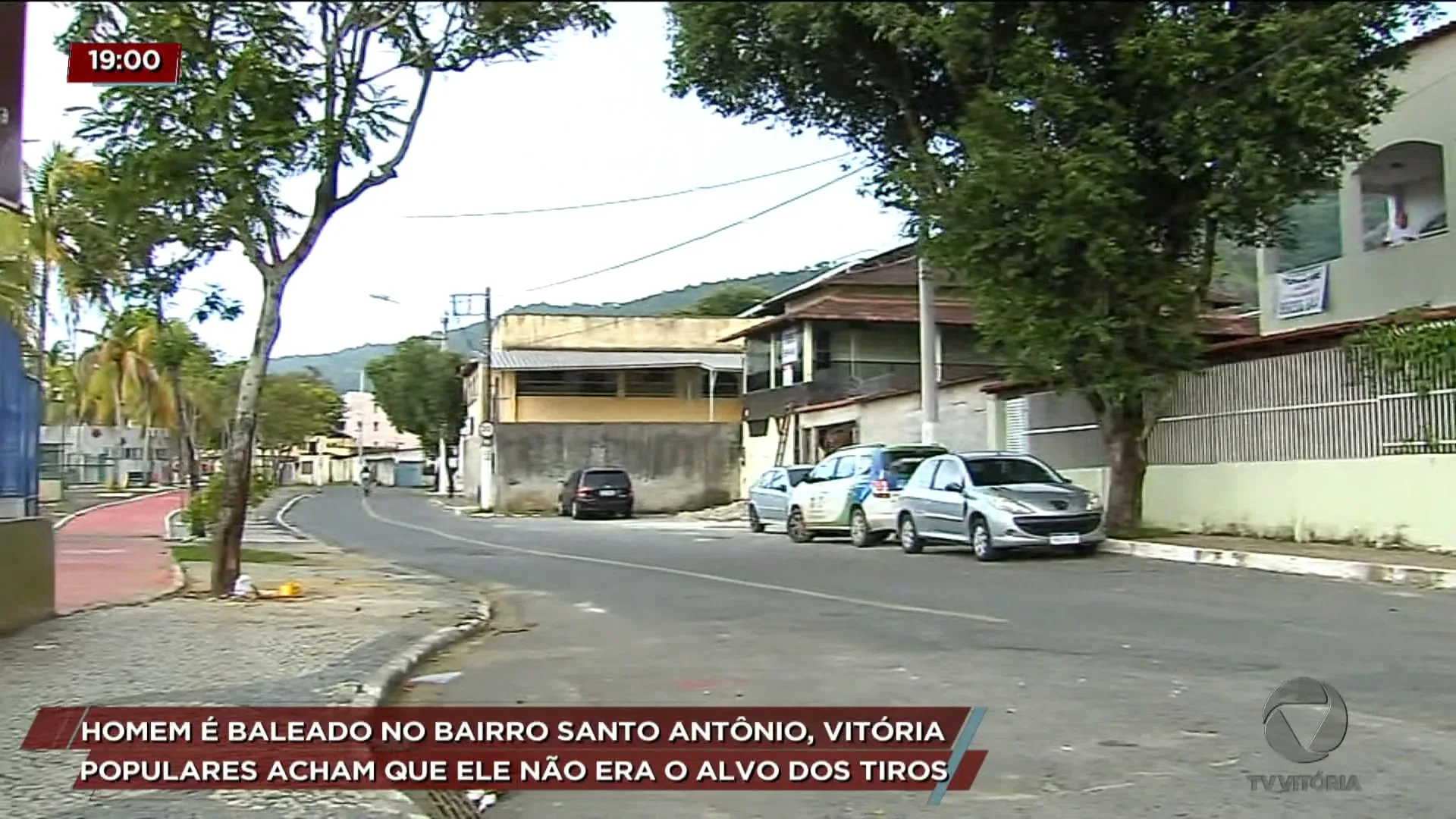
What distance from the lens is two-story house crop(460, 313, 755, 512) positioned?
5062cm

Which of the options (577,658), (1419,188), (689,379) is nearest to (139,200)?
(577,658)

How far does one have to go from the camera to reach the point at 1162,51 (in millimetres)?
19609

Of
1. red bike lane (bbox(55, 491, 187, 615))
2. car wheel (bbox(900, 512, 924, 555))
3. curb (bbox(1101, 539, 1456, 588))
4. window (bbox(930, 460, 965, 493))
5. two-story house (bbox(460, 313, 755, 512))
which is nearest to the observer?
curb (bbox(1101, 539, 1456, 588))

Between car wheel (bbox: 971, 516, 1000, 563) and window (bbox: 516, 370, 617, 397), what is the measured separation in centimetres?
3899

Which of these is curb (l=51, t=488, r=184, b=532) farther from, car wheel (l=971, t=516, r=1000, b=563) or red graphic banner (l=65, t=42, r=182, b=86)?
car wheel (l=971, t=516, r=1000, b=563)

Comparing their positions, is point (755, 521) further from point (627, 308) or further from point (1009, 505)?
point (627, 308)

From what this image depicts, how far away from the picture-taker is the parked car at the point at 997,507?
20.0 m

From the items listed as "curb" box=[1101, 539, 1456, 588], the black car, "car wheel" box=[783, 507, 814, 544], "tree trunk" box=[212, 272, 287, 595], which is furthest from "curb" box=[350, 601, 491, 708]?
the black car

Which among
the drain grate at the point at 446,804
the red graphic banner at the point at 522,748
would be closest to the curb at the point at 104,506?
the red graphic banner at the point at 522,748

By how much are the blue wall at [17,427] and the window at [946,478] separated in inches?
491

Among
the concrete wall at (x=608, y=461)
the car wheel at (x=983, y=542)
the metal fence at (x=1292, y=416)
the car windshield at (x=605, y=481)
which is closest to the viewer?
the metal fence at (x=1292, y=416)

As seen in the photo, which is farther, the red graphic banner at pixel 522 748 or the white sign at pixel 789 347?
the white sign at pixel 789 347

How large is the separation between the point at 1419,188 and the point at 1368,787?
22.6 metres

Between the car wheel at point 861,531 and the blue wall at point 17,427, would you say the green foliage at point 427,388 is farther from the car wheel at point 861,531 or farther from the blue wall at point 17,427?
the blue wall at point 17,427
